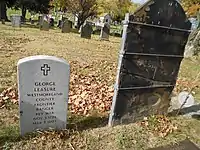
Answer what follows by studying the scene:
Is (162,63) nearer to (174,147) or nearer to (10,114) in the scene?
(174,147)

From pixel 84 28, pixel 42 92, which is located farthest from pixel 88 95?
pixel 84 28

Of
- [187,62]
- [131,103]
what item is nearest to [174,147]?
[131,103]

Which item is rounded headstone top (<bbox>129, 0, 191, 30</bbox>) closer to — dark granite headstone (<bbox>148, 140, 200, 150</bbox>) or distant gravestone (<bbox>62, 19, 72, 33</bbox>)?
dark granite headstone (<bbox>148, 140, 200, 150</bbox>)

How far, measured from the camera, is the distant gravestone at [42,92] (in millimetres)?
3562

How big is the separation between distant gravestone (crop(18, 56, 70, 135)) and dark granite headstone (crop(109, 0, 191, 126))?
38.7 inches

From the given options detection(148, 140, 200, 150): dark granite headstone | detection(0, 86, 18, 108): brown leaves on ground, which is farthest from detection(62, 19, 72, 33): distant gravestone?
detection(148, 140, 200, 150): dark granite headstone

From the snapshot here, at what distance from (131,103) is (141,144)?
806mm

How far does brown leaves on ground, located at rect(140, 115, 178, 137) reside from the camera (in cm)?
448

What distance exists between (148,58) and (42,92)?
2.00 meters

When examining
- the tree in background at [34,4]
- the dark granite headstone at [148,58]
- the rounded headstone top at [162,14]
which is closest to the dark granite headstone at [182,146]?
the dark granite headstone at [148,58]

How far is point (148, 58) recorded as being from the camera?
14.5ft

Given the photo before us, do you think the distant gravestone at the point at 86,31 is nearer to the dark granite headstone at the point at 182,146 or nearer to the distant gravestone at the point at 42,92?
the distant gravestone at the point at 42,92

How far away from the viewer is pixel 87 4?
99.7ft

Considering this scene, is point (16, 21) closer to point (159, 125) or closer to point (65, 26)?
point (65, 26)
